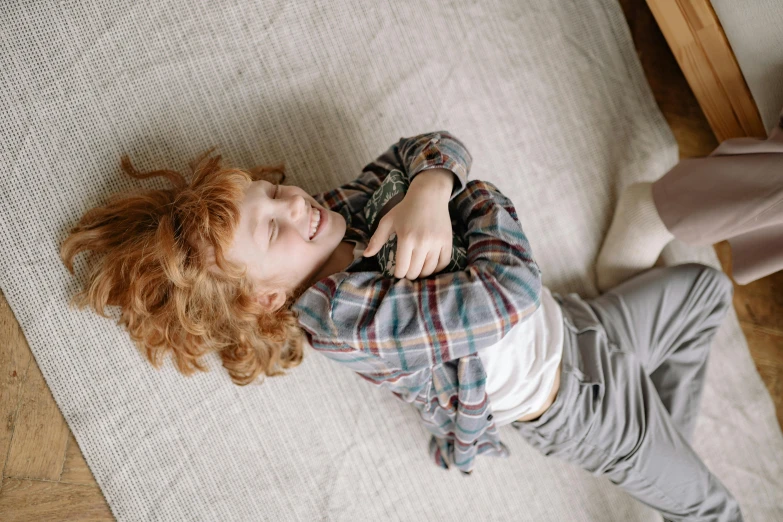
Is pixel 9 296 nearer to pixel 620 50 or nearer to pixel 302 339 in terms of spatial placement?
pixel 302 339

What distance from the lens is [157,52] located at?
0.88 metres

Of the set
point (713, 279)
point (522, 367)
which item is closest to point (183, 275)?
point (522, 367)

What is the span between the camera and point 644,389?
2.95 ft

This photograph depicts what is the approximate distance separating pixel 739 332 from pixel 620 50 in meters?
0.65

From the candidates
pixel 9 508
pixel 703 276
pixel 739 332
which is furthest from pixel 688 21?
pixel 9 508

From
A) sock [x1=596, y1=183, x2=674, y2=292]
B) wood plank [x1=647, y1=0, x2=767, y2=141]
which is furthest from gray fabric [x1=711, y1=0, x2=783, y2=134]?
sock [x1=596, y1=183, x2=674, y2=292]

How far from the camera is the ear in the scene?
773 millimetres

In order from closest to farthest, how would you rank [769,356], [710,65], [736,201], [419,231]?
[419,231] < [736,201] < [710,65] < [769,356]

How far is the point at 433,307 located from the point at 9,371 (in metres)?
0.70

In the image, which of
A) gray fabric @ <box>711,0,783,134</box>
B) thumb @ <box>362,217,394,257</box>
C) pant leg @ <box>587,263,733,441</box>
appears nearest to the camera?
thumb @ <box>362,217,394,257</box>

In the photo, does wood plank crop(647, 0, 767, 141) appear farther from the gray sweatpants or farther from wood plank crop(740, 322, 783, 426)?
wood plank crop(740, 322, 783, 426)

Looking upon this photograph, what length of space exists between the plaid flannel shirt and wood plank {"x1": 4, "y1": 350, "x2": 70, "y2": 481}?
0.45 m

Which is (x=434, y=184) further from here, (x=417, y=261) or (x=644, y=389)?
(x=644, y=389)

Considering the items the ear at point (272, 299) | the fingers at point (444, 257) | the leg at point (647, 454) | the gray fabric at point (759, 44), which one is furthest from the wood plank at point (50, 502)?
the gray fabric at point (759, 44)
